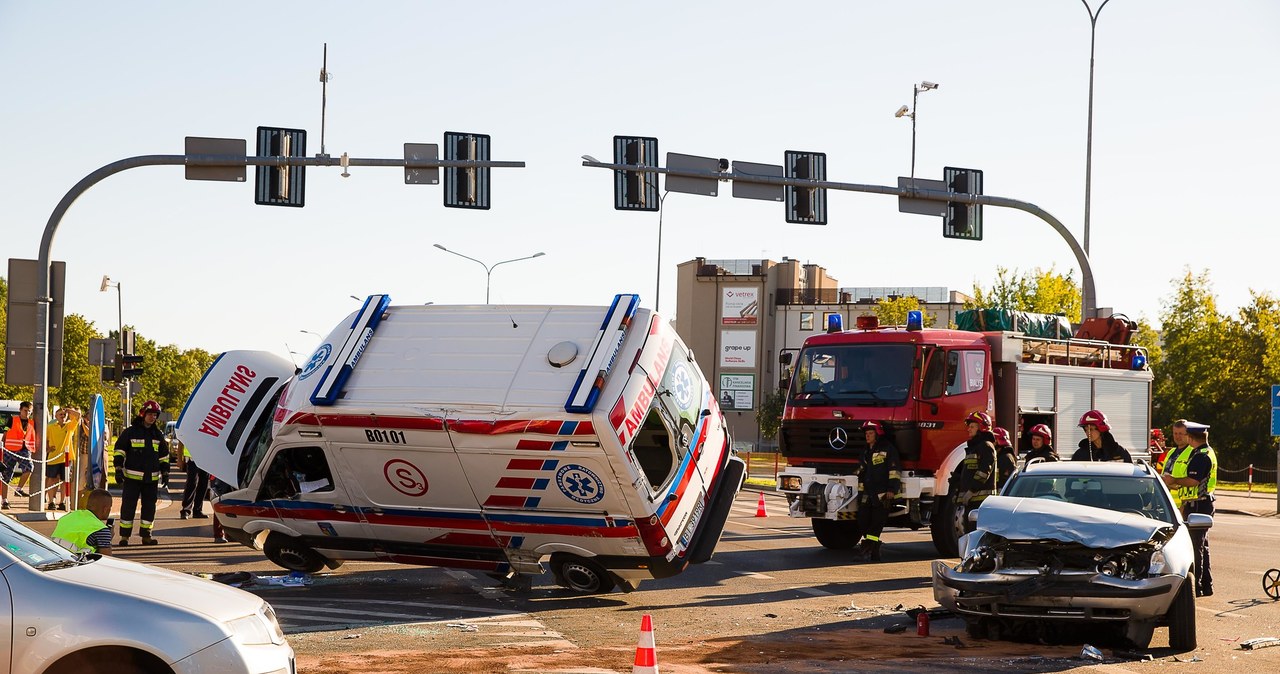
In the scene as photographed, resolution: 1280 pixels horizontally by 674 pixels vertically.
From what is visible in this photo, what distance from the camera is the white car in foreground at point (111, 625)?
5.34m

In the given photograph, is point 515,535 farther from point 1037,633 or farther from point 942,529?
point 942,529

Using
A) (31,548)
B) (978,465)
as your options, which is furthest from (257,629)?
(978,465)

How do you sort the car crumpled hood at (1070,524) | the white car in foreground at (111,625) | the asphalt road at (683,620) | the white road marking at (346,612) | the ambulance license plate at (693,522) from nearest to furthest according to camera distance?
the white car in foreground at (111,625), the asphalt road at (683,620), the car crumpled hood at (1070,524), the white road marking at (346,612), the ambulance license plate at (693,522)

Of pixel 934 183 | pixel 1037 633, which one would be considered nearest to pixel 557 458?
pixel 1037 633

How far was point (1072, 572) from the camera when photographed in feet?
29.8

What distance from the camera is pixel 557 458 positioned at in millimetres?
10156

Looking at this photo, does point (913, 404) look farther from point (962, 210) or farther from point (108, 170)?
point (108, 170)

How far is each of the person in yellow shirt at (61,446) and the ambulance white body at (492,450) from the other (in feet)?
31.0

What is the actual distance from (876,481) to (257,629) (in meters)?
10.2

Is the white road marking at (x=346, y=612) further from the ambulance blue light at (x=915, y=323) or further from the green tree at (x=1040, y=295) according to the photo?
the green tree at (x=1040, y=295)

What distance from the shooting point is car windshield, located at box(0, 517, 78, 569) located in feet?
18.6

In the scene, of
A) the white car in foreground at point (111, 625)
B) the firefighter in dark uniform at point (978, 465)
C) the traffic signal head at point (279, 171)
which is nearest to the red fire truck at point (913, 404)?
the firefighter in dark uniform at point (978, 465)

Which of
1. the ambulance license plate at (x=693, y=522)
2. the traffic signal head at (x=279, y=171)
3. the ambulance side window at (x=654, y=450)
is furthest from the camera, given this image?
the traffic signal head at (x=279, y=171)

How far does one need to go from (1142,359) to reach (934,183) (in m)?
4.59
